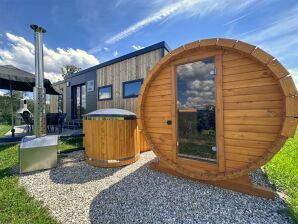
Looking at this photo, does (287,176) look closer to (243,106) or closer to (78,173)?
(243,106)

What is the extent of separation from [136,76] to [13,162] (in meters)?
5.73

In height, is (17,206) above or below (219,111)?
below

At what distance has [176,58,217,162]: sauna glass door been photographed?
309 cm

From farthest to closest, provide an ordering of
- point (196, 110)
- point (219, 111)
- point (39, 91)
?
point (39, 91)
point (196, 110)
point (219, 111)

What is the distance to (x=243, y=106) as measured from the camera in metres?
2.72

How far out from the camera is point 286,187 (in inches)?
116

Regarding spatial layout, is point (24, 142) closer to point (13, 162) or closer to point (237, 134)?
point (13, 162)

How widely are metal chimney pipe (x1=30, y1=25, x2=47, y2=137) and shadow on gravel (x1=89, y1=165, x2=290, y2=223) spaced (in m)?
2.78

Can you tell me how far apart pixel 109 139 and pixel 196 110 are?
2.42 metres

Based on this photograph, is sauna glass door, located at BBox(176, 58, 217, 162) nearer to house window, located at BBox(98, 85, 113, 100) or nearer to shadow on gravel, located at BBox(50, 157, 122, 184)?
shadow on gravel, located at BBox(50, 157, 122, 184)

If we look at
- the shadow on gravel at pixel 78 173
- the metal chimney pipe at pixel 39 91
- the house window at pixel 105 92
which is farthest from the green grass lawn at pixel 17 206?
the house window at pixel 105 92

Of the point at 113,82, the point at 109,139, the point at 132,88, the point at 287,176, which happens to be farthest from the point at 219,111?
the point at 113,82

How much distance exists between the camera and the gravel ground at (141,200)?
215 cm

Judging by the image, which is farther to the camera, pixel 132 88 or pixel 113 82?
pixel 113 82
